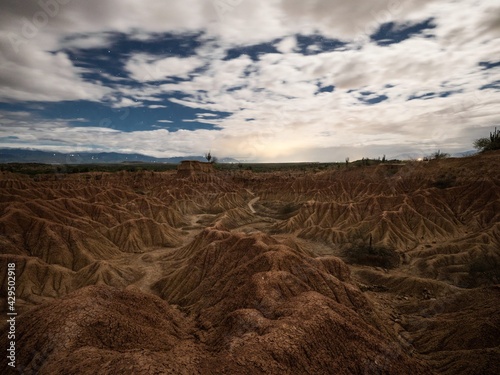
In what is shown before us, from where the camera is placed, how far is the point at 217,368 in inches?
570

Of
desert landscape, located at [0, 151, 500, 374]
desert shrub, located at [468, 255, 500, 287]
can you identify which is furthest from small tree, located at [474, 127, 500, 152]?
desert shrub, located at [468, 255, 500, 287]

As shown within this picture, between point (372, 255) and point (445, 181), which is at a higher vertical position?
point (445, 181)

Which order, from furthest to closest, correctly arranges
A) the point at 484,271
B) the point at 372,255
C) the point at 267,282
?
1. the point at 372,255
2. the point at 484,271
3. the point at 267,282

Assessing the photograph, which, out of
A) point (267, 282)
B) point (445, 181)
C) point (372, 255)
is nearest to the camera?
point (267, 282)

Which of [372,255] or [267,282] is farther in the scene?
[372,255]

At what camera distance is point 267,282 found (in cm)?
2591

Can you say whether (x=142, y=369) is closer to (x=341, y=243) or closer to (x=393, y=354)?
(x=393, y=354)

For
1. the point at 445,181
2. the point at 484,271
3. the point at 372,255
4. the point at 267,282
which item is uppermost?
the point at 445,181

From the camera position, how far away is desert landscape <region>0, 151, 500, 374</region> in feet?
54.3

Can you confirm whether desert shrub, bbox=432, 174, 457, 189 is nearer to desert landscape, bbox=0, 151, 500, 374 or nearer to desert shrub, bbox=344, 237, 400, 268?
desert landscape, bbox=0, 151, 500, 374

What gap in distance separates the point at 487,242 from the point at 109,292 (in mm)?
57508

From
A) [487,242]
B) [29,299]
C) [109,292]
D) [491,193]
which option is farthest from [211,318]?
[491,193]

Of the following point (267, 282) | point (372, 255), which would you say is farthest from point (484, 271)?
point (267, 282)

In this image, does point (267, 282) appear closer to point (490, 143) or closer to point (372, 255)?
point (372, 255)
